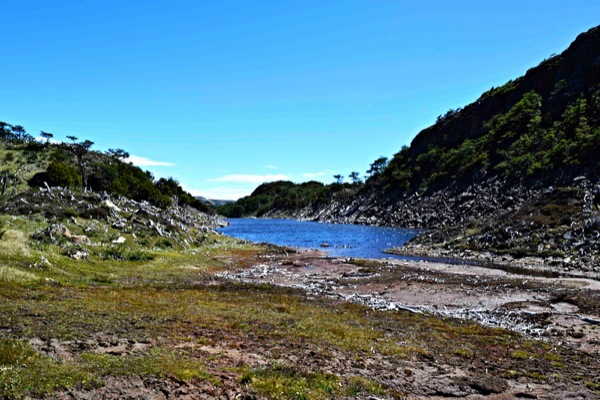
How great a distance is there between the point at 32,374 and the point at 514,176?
113031mm

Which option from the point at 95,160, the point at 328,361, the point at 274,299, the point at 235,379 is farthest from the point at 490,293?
the point at 95,160

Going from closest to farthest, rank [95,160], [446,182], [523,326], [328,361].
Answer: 1. [328,361]
2. [523,326]
3. [446,182]
4. [95,160]

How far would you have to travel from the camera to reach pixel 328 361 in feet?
50.0

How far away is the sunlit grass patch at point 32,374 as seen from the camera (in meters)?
10.3

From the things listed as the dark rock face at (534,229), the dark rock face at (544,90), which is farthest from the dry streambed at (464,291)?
the dark rock face at (544,90)

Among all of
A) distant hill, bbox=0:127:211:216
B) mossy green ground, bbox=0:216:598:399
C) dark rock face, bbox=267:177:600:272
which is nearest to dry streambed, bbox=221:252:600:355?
mossy green ground, bbox=0:216:598:399

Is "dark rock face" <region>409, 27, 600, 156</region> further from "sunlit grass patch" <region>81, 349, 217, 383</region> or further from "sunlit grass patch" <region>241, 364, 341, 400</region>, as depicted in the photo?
"sunlit grass patch" <region>81, 349, 217, 383</region>

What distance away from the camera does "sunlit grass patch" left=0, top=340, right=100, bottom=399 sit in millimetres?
10258

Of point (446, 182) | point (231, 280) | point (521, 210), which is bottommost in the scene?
point (231, 280)

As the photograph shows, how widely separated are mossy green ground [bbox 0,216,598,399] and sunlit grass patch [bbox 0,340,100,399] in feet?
0.08

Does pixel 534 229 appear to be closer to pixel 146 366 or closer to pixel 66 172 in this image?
pixel 146 366

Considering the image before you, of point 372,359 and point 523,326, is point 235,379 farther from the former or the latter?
point 523,326

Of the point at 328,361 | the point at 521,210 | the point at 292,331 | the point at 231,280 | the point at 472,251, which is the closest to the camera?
the point at 328,361

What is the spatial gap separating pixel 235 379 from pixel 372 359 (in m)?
5.67
